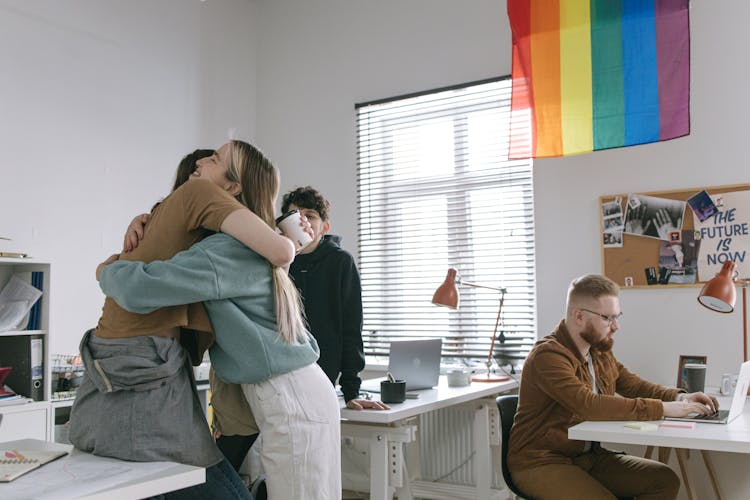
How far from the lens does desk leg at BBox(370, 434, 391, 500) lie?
8.93 ft

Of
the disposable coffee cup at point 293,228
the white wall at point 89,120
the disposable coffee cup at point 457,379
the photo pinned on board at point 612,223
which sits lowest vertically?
the disposable coffee cup at point 457,379

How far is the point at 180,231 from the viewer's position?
1.67 metres

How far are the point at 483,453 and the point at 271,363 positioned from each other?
2.21 metres

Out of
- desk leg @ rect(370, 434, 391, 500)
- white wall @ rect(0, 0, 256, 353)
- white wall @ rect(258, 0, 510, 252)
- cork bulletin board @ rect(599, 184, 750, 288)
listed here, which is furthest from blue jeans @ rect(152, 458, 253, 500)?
white wall @ rect(258, 0, 510, 252)

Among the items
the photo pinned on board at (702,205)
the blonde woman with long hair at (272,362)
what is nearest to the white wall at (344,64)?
the photo pinned on board at (702,205)

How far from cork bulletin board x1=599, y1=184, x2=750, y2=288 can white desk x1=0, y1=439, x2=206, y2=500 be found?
282 centimetres

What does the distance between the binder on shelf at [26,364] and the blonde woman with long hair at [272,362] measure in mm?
1913

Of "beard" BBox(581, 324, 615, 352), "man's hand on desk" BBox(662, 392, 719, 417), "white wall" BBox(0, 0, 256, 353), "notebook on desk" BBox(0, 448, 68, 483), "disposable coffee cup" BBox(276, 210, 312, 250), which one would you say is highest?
"white wall" BBox(0, 0, 256, 353)

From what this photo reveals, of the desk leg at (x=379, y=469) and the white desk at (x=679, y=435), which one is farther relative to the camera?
the desk leg at (x=379, y=469)

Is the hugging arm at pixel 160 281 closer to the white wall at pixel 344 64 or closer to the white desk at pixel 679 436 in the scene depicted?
the white desk at pixel 679 436

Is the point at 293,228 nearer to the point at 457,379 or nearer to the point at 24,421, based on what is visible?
the point at 457,379

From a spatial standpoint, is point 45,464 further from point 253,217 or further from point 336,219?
point 336,219

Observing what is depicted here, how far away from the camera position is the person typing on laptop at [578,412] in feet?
7.84

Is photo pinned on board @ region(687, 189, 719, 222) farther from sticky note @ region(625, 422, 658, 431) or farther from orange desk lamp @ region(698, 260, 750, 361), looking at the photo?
sticky note @ region(625, 422, 658, 431)
